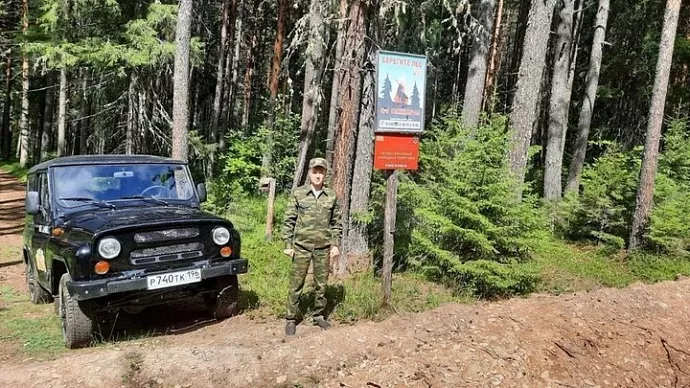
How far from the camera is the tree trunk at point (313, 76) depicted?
8164 mm

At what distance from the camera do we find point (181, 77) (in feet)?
37.8

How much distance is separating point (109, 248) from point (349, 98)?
4133mm

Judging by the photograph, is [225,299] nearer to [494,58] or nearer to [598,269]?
[598,269]

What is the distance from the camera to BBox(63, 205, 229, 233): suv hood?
5367 millimetres

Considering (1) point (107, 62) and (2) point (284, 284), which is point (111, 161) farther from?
(1) point (107, 62)

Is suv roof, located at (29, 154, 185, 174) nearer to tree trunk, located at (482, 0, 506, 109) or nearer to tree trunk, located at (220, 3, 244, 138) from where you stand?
tree trunk, located at (220, 3, 244, 138)

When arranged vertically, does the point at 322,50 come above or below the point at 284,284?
above

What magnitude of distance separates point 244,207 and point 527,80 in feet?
25.6

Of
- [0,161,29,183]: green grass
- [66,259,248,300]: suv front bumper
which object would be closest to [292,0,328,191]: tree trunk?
[66,259,248,300]: suv front bumper

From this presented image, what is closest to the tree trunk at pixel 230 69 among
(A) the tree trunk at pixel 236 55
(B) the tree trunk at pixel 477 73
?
(A) the tree trunk at pixel 236 55

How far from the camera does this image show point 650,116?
11.0m

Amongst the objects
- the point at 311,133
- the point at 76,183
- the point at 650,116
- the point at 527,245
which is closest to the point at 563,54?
the point at 650,116

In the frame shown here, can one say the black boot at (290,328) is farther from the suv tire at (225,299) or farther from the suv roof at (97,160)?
the suv roof at (97,160)

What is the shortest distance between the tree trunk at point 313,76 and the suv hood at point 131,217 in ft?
11.1
